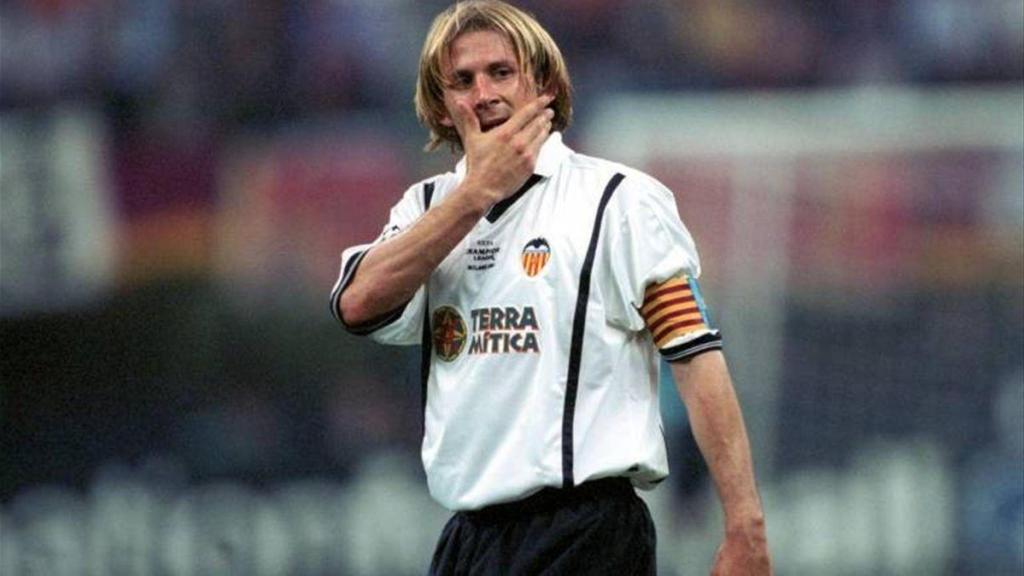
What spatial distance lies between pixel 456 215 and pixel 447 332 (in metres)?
0.28

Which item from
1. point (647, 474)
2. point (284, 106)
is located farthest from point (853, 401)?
point (647, 474)

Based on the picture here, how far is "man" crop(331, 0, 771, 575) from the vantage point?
379 cm

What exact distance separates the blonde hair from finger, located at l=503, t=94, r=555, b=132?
8cm

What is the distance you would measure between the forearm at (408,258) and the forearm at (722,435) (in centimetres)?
49

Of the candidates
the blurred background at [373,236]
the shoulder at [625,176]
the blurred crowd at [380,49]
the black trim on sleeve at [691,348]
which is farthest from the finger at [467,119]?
the blurred crowd at [380,49]

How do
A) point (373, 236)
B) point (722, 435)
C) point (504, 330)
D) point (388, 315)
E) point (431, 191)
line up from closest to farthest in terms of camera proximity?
point (722, 435)
point (504, 330)
point (388, 315)
point (431, 191)
point (373, 236)

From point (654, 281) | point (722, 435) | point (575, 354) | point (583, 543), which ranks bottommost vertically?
point (583, 543)

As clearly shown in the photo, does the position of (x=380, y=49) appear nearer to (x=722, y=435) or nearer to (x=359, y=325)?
(x=359, y=325)

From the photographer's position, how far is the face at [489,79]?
4000mm

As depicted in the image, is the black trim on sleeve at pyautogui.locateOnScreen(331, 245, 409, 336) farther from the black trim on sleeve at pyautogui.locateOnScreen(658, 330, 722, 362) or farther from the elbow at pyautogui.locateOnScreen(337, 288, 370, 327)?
the black trim on sleeve at pyautogui.locateOnScreen(658, 330, 722, 362)

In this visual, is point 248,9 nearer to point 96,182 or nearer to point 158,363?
point 96,182

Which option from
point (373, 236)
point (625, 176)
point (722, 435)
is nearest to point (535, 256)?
point (625, 176)

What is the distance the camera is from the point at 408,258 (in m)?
3.86

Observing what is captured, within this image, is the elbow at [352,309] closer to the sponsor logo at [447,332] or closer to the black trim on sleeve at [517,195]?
the sponsor logo at [447,332]
